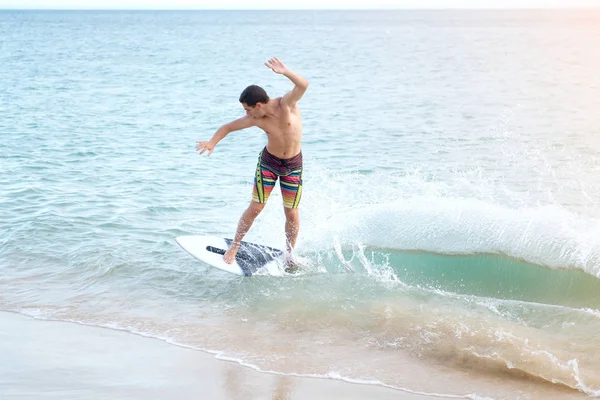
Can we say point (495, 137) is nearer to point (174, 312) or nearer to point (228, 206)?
point (228, 206)

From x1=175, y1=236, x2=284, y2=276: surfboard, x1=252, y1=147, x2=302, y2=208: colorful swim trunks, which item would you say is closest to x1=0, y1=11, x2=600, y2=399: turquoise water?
x1=175, y1=236, x2=284, y2=276: surfboard

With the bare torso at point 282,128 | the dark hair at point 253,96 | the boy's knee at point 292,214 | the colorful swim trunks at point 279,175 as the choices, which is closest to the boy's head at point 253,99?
the dark hair at point 253,96

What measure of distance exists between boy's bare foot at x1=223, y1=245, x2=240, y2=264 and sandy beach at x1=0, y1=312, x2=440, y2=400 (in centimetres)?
172

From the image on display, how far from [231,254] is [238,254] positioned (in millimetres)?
156

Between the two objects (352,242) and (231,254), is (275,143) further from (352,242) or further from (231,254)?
(352,242)

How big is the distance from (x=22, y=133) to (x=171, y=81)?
1421cm

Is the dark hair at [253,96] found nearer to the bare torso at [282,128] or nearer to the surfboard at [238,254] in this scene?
the bare torso at [282,128]

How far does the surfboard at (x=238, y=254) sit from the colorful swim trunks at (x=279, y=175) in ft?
2.08

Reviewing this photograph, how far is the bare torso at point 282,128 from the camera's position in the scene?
6.51 m

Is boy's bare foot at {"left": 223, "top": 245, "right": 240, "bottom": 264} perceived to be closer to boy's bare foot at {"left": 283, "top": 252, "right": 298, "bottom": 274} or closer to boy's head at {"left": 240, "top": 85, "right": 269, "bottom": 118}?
boy's bare foot at {"left": 283, "top": 252, "right": 298, "bottom": 274}

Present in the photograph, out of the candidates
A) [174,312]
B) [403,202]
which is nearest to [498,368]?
[174,312]

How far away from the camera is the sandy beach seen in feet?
15.0

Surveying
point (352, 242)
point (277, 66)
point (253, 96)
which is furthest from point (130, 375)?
point (352, 242)

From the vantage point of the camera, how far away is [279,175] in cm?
694
